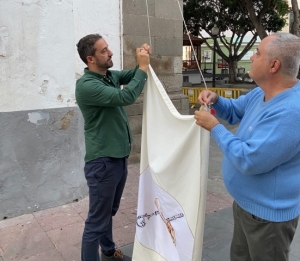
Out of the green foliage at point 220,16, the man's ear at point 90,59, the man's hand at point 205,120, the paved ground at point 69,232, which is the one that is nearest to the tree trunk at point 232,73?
the green foliage at point 220,16

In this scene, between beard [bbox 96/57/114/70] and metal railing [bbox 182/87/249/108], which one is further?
metal railing [bbox 182/87/249/108]

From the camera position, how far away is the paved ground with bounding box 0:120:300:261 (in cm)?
305

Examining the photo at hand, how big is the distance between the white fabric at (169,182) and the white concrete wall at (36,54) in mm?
1584

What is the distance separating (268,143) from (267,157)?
7cm

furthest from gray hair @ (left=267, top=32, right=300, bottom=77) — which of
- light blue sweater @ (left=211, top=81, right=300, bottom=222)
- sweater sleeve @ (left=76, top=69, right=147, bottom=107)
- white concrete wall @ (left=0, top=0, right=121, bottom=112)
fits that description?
white concrete wall @ (left=0, top=0, right=121, bottom=112)

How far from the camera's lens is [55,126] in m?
3.84

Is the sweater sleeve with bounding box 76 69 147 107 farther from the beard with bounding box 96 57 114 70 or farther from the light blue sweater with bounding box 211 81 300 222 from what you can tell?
the light blue sweater with bounding box 211 81 300 222

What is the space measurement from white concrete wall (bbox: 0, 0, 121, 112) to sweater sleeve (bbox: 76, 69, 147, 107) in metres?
1.46

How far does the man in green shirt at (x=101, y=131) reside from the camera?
2.38 meters

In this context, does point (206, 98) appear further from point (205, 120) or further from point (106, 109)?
point (106, 109)

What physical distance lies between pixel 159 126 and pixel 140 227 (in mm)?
799

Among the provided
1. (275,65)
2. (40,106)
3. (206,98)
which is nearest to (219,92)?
(40,106)

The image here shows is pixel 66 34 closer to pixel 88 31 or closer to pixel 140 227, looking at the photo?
pixel 88 31

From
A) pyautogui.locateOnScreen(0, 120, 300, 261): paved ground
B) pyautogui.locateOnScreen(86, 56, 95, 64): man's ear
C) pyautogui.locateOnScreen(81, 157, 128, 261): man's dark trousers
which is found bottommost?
pyautogui.locateOnScreen(0, 120, 300, 261): paved ground
